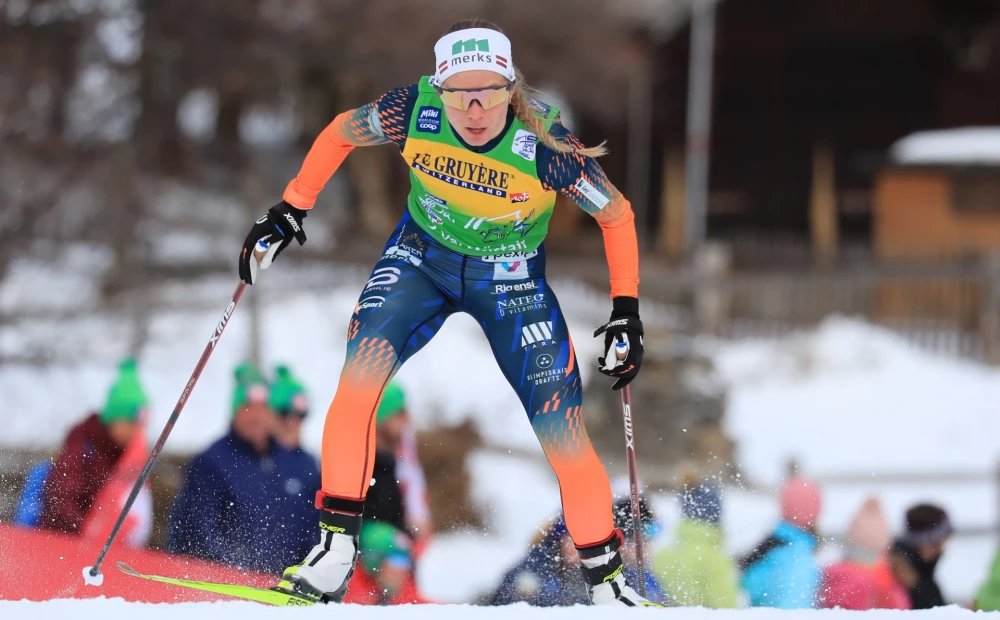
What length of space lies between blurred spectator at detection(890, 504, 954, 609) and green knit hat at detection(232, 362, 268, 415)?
299 centimetres

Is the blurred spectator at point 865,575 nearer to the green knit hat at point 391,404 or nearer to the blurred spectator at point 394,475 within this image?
the blurred spectator at point 394,475

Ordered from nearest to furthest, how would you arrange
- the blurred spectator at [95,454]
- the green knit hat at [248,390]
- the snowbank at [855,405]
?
the blurred spectator at [95,454]
the green knit hat at [248,390]
the snowbank at [855,405]

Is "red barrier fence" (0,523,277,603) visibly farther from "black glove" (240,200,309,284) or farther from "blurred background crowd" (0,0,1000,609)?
"black glove" (240,200,309,284)

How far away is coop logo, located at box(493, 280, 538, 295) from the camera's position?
3.38 m

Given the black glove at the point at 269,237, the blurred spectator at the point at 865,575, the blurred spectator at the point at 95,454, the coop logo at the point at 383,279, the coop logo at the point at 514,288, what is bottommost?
the blurred spectator at the point at 865,575

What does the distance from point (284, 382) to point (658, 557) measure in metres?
1.91

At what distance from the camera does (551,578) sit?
454cm

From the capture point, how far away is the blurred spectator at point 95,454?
4.68m

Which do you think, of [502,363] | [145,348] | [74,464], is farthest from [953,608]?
[145,348]

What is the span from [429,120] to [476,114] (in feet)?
0.64

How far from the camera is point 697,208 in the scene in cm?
1795

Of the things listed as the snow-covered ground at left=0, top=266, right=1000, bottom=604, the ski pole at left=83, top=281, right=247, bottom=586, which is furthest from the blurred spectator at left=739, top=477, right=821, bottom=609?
the ski pole at left=83, top=281, right=247, bottom=586

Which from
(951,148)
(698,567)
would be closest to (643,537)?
(698,567)

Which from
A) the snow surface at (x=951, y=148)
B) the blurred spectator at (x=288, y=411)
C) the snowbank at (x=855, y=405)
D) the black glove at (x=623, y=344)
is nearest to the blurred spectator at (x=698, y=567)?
the black glove at (x=623, y=344)
